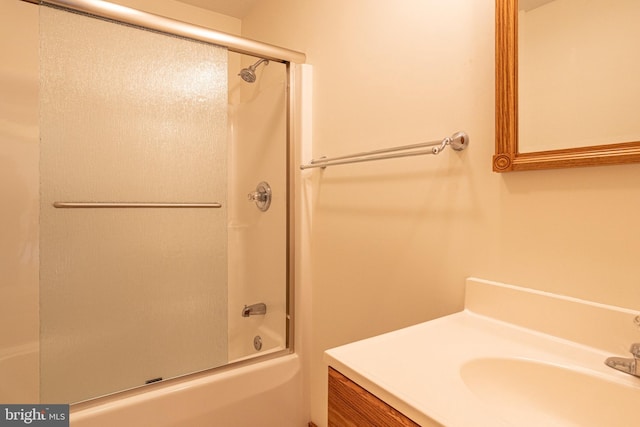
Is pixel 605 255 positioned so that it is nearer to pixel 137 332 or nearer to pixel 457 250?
pixel 457 250

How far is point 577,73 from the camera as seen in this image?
0.71 meters

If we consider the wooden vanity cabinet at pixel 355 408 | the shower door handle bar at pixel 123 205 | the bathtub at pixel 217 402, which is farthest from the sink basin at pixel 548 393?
the shower door handle bar at pixel 123 205

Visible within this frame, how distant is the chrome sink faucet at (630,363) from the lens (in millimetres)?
574

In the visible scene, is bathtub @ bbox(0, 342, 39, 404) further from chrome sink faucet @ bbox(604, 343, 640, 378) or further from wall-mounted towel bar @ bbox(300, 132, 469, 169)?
chrome sink faucet @ bbox(604, 343, 640, 378)

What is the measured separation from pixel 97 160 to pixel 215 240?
501 mm

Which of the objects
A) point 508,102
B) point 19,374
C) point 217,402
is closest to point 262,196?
point 217,402

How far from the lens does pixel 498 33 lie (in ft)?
2.67

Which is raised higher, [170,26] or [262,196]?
[170,26]

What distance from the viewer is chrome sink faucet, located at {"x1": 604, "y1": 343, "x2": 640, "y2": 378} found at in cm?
57

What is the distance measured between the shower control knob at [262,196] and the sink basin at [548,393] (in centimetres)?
125

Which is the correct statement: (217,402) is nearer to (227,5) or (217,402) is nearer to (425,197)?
(425,197)

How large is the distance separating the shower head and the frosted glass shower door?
0.25 metres

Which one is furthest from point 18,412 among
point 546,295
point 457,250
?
point 546,295

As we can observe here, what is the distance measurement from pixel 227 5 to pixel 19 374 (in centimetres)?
220
